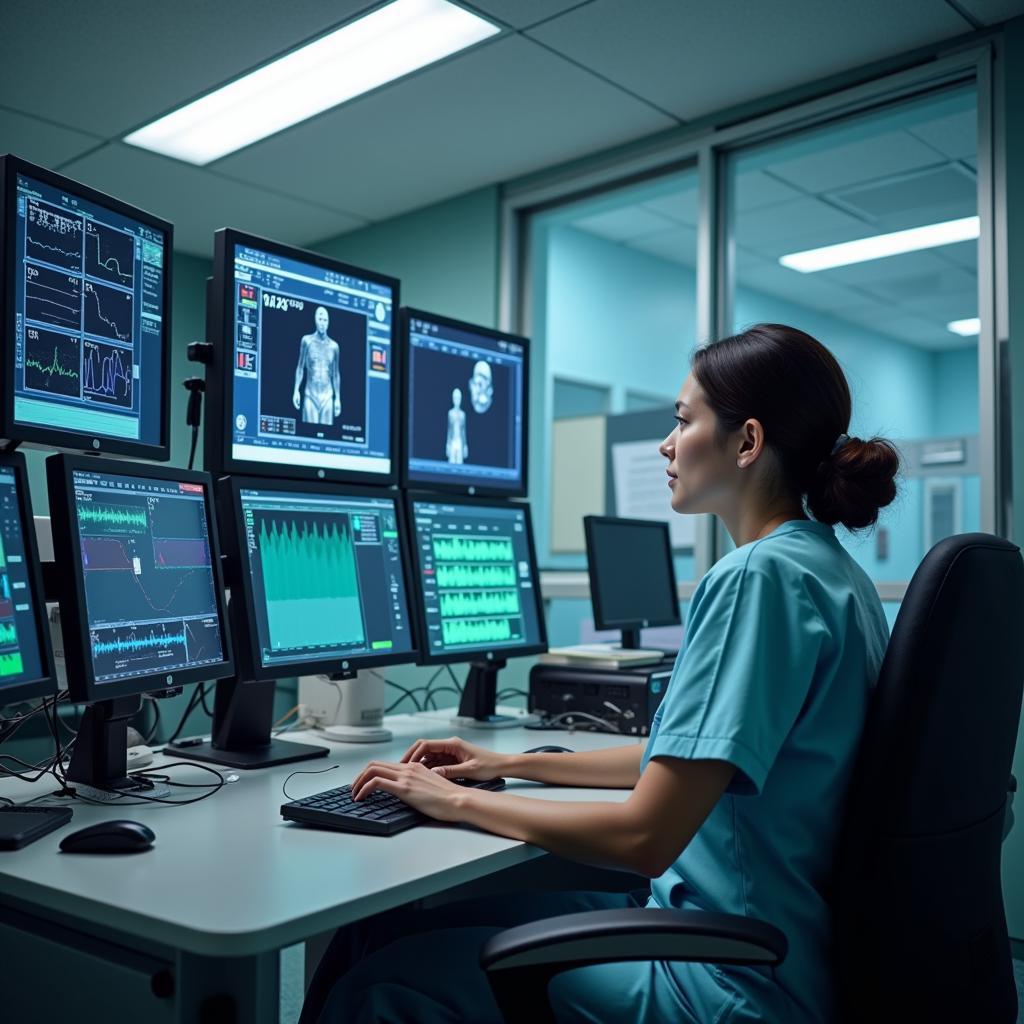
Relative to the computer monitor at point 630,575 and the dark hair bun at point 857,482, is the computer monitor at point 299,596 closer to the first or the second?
the computer monitor at point 630,575

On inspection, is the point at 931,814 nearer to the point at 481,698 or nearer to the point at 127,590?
the point at 127,590

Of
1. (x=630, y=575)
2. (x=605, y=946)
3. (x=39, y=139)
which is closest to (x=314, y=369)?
(x=630, y=575)

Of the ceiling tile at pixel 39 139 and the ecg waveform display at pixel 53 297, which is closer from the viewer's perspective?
the ecg waveform display at pixel 53 297

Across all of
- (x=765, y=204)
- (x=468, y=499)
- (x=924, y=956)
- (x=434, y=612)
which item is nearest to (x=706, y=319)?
(x=765, y=204)

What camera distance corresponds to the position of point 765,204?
4465 millimetres

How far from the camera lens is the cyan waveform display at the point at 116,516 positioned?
4.27 ft

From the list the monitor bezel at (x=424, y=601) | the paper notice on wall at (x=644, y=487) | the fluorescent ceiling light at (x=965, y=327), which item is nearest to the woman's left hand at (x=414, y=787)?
the monitor bezel at (x=424, y=601)

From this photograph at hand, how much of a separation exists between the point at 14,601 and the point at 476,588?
39.2 inches

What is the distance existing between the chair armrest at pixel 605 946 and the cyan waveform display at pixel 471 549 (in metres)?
1.07

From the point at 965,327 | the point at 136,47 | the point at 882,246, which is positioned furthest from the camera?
the point at 965,327

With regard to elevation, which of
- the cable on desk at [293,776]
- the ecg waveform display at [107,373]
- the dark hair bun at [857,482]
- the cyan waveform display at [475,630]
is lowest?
the cable on desk at [293,776]

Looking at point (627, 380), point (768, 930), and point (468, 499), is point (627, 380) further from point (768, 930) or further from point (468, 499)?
point (768, 930)

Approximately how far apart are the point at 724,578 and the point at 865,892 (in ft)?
1.11

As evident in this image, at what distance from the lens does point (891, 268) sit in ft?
18.1
